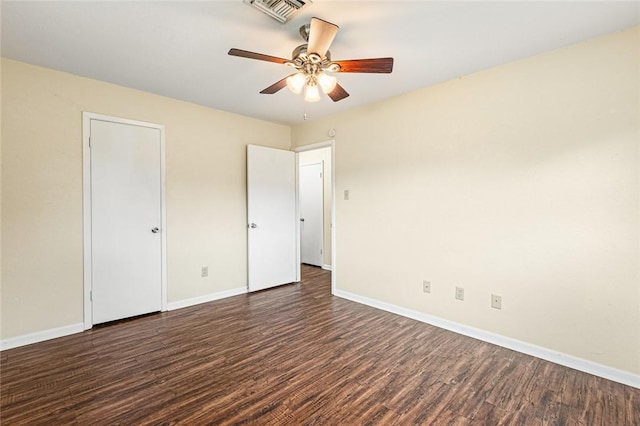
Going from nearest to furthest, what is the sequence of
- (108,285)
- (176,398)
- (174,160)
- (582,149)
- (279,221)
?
(176,398), (582,149), (108,285), (174,160), (279,221)

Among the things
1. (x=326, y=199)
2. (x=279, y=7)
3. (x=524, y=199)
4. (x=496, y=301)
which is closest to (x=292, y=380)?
(x=496, y=301)

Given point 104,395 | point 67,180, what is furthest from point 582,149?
point 67,180

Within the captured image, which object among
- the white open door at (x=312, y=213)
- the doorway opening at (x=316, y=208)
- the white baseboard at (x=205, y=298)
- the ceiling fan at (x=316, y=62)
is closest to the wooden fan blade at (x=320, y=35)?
the ceiling fan at (x=316, y=62)

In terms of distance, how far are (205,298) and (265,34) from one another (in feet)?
9.73

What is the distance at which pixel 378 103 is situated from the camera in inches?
135

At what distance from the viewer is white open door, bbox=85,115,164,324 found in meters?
2.87

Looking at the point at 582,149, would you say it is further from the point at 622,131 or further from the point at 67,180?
the point at 67,180

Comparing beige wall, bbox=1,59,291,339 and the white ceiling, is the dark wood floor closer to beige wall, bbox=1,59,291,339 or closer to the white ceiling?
beige wall, bbox=1,59,291,339

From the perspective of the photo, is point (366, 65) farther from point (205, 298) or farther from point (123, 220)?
point (205, 298)

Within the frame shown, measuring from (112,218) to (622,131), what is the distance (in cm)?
427

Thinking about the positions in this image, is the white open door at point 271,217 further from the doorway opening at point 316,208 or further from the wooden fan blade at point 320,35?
the wooden fan blade at point 320,35

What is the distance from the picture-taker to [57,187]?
2666 millimetres

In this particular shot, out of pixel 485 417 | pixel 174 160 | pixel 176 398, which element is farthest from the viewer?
pixel 174 160

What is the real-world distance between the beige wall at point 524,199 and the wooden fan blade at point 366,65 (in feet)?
4.03
